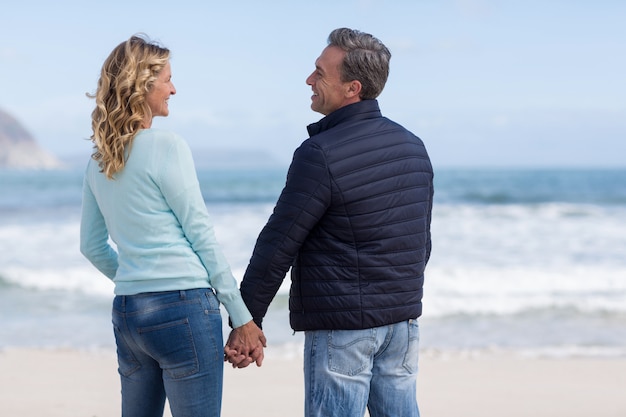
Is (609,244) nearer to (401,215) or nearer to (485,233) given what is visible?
(485,233)

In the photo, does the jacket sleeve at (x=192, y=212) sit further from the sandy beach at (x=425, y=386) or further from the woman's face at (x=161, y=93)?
the sandy beach at (x=425, y=386)

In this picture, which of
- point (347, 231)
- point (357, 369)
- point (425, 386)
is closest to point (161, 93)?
point (347, 231)

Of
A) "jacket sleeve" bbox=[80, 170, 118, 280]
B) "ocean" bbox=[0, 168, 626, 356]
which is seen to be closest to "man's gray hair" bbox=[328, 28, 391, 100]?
"jacket sleeve" bbox=[80, 170, 118, 280]

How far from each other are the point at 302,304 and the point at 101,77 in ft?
2.96

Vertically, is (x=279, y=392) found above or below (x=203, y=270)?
below

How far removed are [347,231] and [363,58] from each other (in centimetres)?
54

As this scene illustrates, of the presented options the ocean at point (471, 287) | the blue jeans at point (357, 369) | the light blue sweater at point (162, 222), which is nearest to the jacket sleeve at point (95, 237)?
the light blue sweater at point (162, 222)

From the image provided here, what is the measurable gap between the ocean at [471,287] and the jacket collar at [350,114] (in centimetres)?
202

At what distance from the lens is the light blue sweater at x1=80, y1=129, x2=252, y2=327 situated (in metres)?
2.25

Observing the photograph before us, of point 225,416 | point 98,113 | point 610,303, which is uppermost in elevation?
point 98,113

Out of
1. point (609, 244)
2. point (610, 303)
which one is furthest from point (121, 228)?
point (609, 244)

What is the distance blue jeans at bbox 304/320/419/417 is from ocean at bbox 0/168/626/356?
1761 mm

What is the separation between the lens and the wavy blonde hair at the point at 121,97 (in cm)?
225

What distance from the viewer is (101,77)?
2.28 meters
